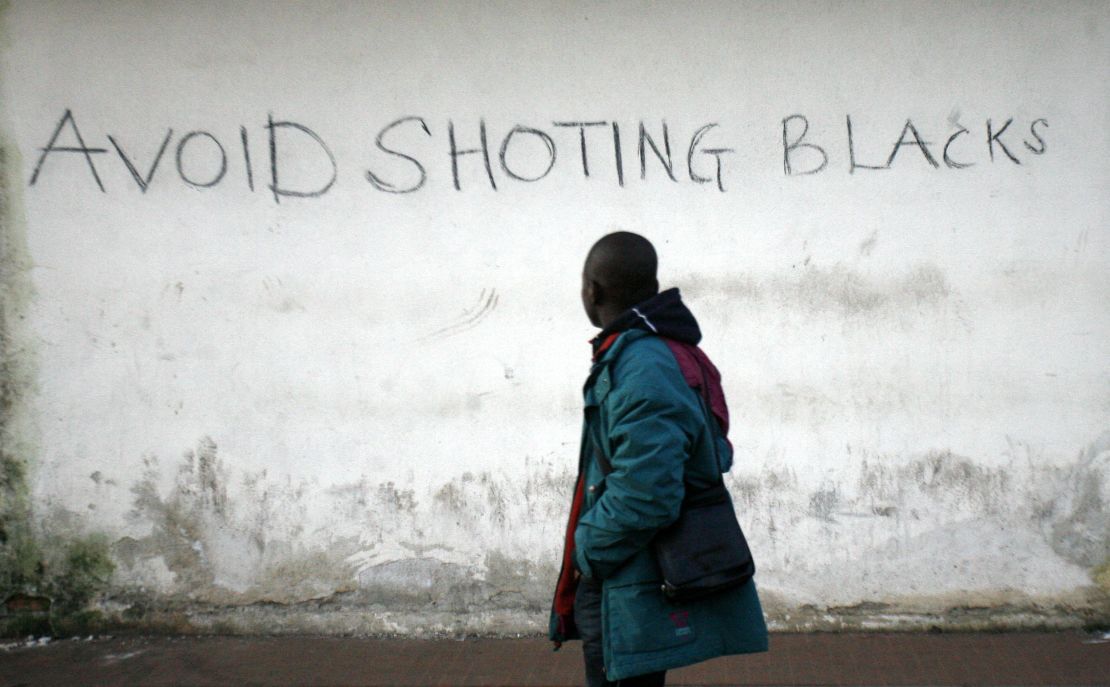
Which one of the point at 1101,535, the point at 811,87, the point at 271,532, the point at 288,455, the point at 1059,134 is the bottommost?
the point at 1101,535

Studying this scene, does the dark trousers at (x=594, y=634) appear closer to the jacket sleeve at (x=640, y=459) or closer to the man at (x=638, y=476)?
the man at (x=638, y=476)

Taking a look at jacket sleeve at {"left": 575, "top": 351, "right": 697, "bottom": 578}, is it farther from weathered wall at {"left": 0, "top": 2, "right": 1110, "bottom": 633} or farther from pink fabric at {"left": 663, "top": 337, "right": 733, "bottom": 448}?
weathered wall at {"left": 0, "top": 2, "right": 1110, "bottom": 633}

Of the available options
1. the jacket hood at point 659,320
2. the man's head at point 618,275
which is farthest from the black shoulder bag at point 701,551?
the man's head at point 618,275

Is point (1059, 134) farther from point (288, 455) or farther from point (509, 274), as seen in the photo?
point (288, 455)

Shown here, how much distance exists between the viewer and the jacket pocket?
2445 mm

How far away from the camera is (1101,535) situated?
4371mm

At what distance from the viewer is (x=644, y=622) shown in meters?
2.46

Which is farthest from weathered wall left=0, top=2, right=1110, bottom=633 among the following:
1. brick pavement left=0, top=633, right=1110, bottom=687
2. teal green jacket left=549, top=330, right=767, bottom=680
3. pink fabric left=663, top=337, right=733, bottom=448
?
teal green jacket left=549, top=330, right=767, bottom=680

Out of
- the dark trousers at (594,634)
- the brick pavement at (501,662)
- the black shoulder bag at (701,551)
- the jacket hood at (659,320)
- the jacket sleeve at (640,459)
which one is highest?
the jacket hood at (659,320)

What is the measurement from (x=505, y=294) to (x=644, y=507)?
2200 mm

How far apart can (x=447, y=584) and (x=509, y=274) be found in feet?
4.42

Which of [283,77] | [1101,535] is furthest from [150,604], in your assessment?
[1101,535]

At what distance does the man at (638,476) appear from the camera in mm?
2408

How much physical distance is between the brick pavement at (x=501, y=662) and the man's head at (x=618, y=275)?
189 cm
